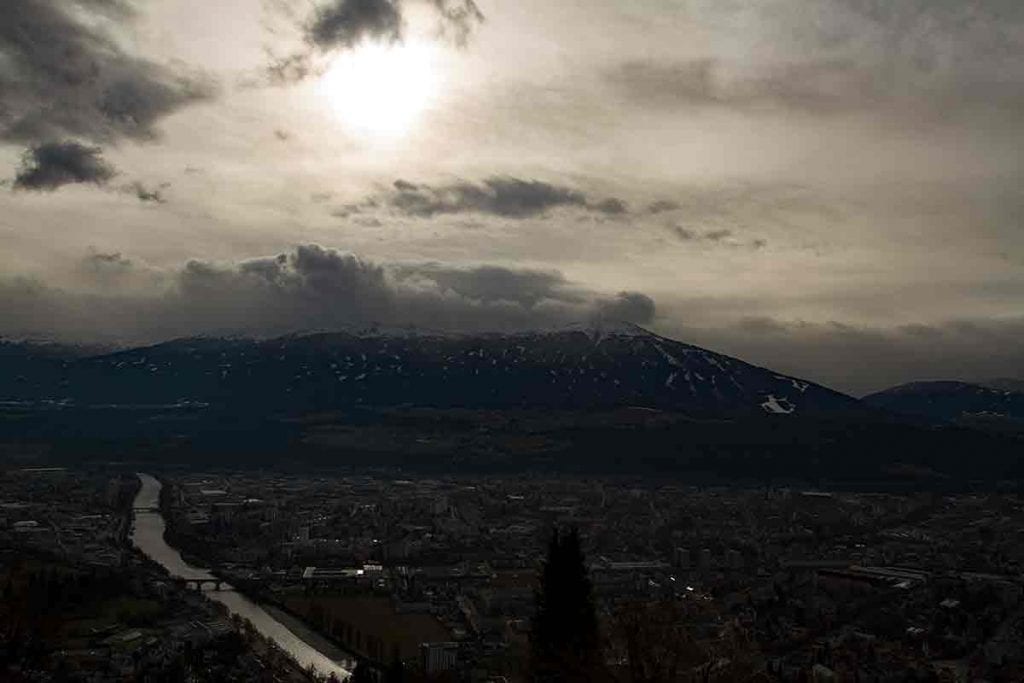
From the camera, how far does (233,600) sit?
170ft

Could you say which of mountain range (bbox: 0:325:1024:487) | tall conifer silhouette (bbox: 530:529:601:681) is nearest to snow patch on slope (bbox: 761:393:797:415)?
mountain range (bbox: 0:325:1024:487)

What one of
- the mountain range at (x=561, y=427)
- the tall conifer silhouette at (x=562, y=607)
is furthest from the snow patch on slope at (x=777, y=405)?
the tall conifer silhouette at (x=562, y=607)

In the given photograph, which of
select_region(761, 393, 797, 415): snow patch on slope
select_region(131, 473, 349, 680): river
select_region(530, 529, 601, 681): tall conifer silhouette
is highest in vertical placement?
select_region(761, 393, 797, 415): snow patch on slope

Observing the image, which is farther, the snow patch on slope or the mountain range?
the snow patch on slope

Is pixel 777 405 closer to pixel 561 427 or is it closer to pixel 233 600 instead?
pixel 561 427

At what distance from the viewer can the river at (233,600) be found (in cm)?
4084

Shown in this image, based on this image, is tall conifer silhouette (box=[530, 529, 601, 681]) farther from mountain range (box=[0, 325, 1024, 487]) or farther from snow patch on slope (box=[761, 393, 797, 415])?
snow patch on slope (box=[761, 393, 797, 415])

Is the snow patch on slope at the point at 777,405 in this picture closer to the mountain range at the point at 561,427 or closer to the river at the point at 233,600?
the mountain range at the point at 561,427

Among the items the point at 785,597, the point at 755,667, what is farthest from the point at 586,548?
the point at 755,667

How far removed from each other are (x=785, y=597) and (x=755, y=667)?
3261 cm

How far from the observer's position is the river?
40.8m

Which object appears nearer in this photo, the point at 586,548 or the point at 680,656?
the point at 680,656

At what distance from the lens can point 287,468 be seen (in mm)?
116438

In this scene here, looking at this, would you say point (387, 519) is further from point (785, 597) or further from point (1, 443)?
point (1, 443)
